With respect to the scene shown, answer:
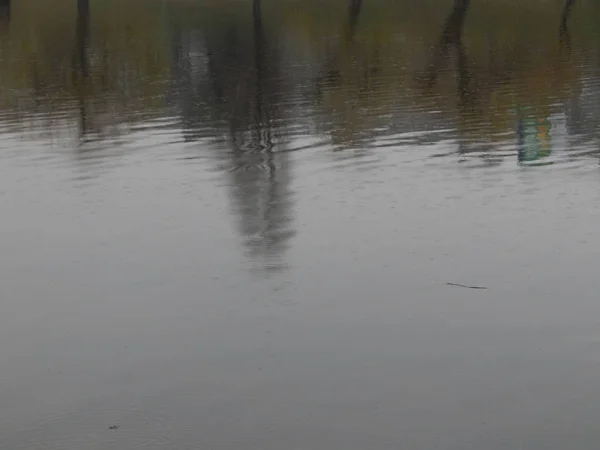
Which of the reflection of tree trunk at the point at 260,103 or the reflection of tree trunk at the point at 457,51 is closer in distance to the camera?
the reflection of tree trunk at the point at 260,103

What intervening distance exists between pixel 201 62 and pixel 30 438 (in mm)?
31332

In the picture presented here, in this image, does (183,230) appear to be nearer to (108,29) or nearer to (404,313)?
(404,313)

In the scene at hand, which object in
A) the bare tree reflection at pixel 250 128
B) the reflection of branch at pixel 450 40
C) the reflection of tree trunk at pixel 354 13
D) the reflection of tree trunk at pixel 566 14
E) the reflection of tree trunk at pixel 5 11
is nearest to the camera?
the bare tree reflection at pixel 250 128

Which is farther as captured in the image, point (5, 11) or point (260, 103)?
point (5, 11)

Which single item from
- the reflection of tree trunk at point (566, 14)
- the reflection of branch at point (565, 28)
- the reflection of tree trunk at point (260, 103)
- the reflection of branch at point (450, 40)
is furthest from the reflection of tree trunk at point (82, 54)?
the reflection of tree trunk at point (566, 14)

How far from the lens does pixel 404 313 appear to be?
483 inches

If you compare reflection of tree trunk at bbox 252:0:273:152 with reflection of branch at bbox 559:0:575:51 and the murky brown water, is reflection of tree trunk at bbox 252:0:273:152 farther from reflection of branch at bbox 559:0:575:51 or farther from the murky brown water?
reflection of branch at bbox 559:0:575:51

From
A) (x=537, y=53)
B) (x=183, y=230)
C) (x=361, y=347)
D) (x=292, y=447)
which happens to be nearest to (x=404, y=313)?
(x=361, y=347)

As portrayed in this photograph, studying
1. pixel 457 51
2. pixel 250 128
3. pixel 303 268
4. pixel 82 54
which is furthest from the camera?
pixel 82 54

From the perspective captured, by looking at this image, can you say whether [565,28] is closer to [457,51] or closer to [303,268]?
[457,51]

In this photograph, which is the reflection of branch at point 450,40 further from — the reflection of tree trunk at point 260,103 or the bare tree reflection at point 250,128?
the reflection of tree trunk at point 260,103

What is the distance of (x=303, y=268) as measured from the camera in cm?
1394

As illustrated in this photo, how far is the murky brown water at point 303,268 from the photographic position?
988 cm

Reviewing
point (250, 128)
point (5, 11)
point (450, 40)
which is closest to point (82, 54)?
point (450, 40)
